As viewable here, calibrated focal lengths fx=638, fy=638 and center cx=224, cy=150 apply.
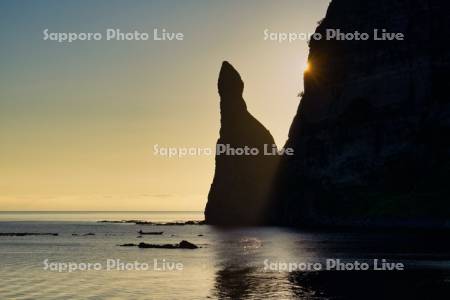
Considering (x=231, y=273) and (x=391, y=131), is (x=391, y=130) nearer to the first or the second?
(x=391, y=131)

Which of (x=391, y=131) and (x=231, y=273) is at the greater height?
(x=391, y=131)

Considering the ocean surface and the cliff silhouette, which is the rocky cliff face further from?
the ocean surface

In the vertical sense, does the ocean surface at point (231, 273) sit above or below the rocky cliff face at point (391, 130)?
below

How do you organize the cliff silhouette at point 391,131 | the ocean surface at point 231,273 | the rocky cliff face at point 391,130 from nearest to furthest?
the ocean surface at point 231,273 → the cliff silhouette at point 391,131 → the rocky cliff face at point 391,130

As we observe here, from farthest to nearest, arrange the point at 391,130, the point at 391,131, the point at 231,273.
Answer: the point at 391,130
the point at 391,131
the point at 231,273

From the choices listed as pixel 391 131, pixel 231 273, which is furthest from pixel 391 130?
pixel 231 273

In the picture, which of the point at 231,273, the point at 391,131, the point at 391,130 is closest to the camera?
the point at 231,273

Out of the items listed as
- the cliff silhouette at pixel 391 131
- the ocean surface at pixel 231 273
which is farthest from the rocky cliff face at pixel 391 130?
the ocean surface at pixel 231 273

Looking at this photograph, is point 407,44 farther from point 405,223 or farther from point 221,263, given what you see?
→ point 221,263

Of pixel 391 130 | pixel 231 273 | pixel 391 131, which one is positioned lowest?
pixel 231 273

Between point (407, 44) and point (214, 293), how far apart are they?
5853 inches

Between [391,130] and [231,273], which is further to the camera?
[391,130]

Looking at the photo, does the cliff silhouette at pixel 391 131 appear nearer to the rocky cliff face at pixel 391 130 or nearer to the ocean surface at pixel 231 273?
the rocky cliff face at pixel 391 130

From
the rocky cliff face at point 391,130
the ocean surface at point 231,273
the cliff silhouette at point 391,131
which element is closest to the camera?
the ocean surface at point 231,273
